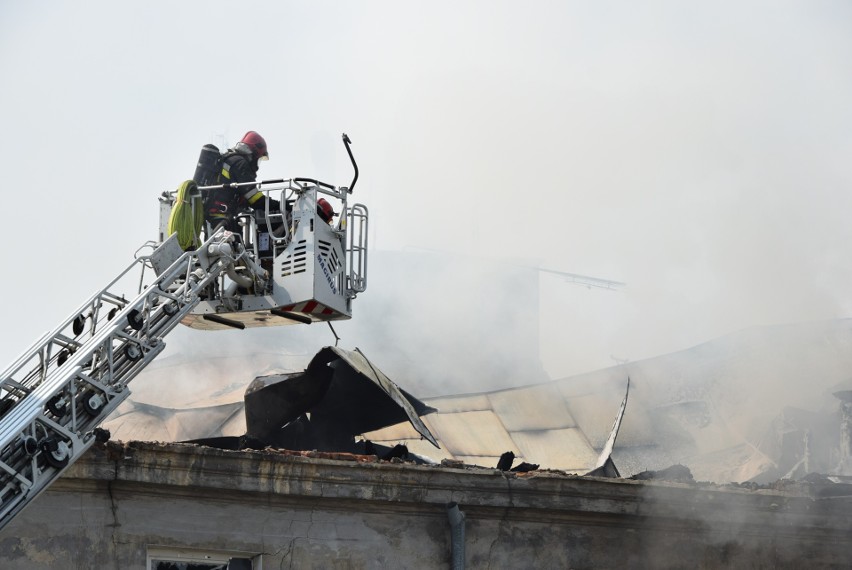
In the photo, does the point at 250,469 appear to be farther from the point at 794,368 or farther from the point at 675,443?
the point at 794,368

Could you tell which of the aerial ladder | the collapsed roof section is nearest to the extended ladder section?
the aerial ladder

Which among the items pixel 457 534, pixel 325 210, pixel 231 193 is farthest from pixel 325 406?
pixel 457 534

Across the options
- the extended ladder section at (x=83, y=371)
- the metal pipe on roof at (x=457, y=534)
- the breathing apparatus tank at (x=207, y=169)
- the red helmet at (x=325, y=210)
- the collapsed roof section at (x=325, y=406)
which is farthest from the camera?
A: the collapsed roof section at (x=325, y=406)

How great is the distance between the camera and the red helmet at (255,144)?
11.1 m

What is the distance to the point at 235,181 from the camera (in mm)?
10945

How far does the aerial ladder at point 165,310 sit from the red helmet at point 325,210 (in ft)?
0.24

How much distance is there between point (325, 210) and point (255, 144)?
0.90m

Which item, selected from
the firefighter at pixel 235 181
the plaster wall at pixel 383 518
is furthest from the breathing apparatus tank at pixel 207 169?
the plaster wall at pixel 383 518

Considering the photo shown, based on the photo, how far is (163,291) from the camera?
30.8 ft

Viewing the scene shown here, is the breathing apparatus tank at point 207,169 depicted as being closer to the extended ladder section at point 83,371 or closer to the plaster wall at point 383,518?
the extended ladder section at point 83,371

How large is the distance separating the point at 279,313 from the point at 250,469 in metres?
1.63

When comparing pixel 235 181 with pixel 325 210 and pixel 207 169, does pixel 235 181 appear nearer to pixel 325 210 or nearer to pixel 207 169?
pixel 207 169

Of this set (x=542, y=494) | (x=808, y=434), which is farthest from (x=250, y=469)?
(x=808, y=434)

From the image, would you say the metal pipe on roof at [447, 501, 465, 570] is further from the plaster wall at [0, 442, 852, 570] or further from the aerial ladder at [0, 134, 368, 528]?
the aerial ladder at [0, 134, 368, 528]
